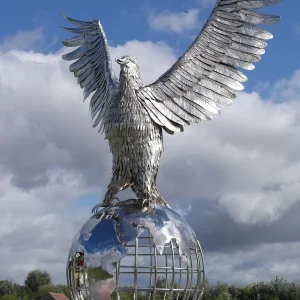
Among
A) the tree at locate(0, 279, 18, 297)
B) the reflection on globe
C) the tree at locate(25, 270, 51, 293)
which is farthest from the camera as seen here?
the tree at locate(25, 270, 51, 293)

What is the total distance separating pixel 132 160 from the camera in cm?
1066

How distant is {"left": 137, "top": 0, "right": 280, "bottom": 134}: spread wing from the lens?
37.1 ft

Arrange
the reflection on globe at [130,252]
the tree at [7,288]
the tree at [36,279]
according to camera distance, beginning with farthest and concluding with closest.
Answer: the tree at [36,279], the tree at [7,288], the reflection on globe at [130,252]

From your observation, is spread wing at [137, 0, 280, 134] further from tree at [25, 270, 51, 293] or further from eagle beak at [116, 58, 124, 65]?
tree at [25, 270, 51, 293]

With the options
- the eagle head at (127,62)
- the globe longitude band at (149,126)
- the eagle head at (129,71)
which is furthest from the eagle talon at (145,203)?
the eagle head at (127,62)

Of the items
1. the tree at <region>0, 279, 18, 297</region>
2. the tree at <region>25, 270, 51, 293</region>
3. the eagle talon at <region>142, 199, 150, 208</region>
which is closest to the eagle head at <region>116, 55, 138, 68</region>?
the eagle talon at <region>142, 199, 150, 208</region>

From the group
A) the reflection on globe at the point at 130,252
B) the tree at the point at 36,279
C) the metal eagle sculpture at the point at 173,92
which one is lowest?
the reflection on globe at the point at 130,252

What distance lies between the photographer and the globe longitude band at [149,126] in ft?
31.4

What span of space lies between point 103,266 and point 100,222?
754 mm

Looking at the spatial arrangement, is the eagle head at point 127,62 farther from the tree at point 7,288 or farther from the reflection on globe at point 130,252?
the tree at point 7,288

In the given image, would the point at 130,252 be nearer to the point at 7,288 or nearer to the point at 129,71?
the point at 129,71

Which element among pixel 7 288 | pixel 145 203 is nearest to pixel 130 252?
pixel 145 203

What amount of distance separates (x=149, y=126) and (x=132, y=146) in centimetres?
42

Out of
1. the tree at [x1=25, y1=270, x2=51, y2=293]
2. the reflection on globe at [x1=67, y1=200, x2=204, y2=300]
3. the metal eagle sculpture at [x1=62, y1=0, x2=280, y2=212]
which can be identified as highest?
the tree at [x1=25, y1=270, x2=51, y2=293]
